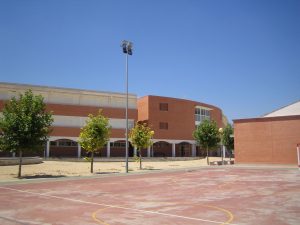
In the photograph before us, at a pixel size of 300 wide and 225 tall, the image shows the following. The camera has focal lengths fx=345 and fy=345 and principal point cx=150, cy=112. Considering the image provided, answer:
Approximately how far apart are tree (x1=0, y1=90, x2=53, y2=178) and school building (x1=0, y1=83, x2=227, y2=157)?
82.3 feet

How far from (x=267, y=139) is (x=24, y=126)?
29889 millimetres

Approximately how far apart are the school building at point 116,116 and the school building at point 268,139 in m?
23.7

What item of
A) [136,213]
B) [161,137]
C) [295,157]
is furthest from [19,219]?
[161,137]

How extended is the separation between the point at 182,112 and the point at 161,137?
757 centimetres

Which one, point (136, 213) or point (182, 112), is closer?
point (136, 213)

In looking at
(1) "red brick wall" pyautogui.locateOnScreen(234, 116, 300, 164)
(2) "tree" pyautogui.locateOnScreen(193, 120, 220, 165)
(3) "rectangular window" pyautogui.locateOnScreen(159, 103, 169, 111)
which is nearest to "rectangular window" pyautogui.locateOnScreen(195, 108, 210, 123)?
(3) "rectangular window" pyautogui.locateOnScreen(159, 103, 169, 111)

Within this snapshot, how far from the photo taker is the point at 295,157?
41.9 metres

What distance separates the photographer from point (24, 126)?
29.8m

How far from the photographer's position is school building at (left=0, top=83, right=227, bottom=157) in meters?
60.6

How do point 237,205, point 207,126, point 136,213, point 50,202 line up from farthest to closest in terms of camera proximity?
point 207,126 < point 50,202 < point 237,205 < point 136,213

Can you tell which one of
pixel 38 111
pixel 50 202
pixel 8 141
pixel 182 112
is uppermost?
pixel 182 112

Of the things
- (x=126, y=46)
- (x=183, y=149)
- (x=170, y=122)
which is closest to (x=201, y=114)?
(x=183, y=149)

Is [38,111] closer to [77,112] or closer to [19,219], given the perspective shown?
[19,219]

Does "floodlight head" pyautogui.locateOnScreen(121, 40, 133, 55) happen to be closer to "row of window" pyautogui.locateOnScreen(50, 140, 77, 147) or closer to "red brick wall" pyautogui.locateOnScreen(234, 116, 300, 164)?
"red brick wall" pyautogui.locateOnScreen(234, 116, 300, 164)
